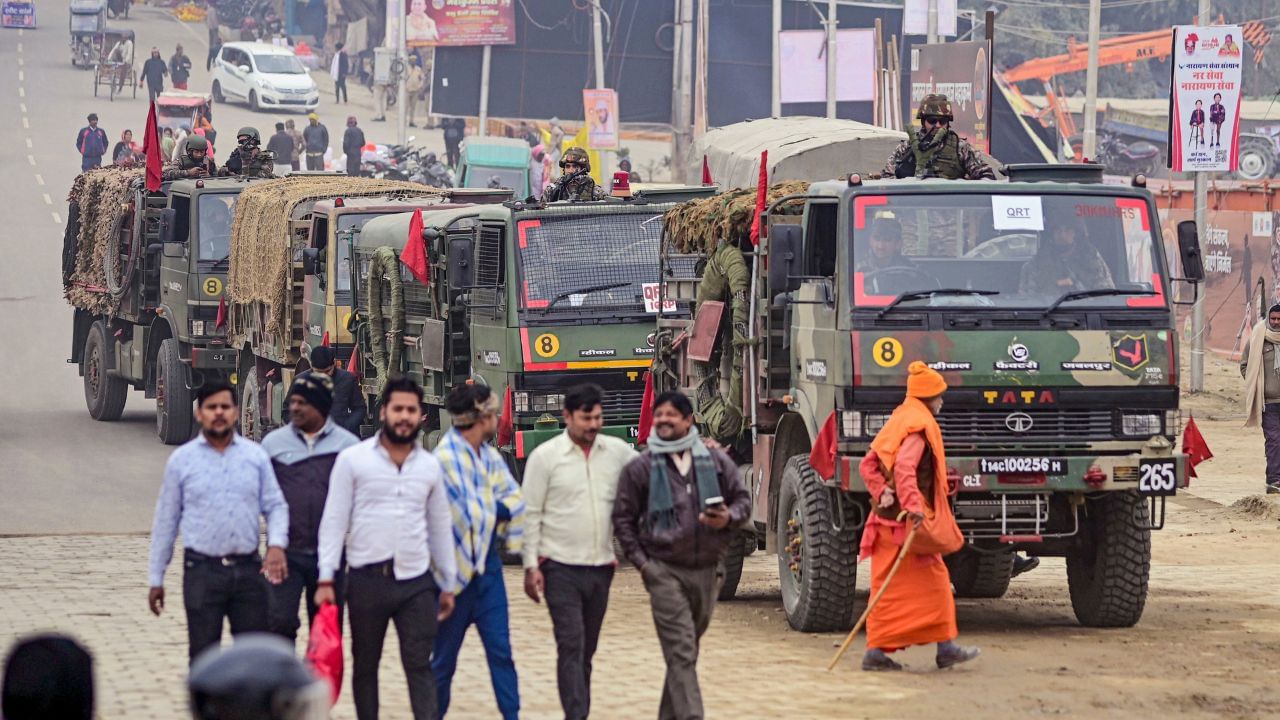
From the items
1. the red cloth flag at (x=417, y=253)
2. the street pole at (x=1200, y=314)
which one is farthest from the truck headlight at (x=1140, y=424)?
the street pole at (x=1200, y=314)

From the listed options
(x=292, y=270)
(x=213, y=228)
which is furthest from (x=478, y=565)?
(x=213, y=228)

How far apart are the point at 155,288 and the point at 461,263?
348 inches

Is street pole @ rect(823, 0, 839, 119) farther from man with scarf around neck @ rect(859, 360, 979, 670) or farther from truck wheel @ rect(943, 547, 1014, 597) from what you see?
man with scarf around neck @ rect(859, 360, 979, 670)

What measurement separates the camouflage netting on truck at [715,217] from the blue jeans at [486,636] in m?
4.38

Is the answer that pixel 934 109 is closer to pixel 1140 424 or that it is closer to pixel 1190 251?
pixel 1190 251

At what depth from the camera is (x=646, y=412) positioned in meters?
14.0

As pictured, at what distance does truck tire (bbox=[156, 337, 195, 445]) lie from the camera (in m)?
23.0

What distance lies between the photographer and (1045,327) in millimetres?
11320

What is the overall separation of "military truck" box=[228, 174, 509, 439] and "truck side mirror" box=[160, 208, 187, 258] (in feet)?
3.08

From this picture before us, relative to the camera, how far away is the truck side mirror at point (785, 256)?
1156 cm

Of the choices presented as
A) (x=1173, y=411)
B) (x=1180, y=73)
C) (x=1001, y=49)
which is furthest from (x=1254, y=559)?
(x=1001, y=49)

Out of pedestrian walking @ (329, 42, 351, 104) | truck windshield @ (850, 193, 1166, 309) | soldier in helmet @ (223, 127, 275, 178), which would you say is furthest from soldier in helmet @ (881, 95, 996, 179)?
pedestrian walking @ (329, 42, 351, 104)

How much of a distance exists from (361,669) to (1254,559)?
30.1ft

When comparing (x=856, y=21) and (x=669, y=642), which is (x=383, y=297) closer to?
(x=669, y=642)
